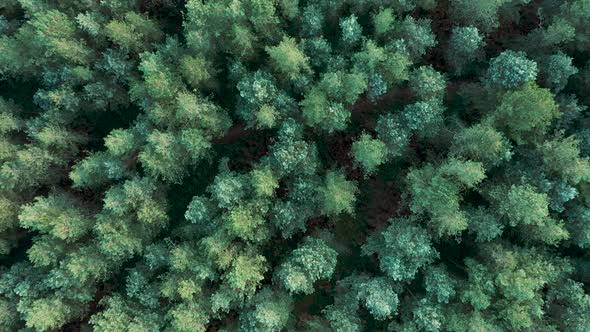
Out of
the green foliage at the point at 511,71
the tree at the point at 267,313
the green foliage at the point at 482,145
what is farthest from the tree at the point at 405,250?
the green foliage at the point at 511,71

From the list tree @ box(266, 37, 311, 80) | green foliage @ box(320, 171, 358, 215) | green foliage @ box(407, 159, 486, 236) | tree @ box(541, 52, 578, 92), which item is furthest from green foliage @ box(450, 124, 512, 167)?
tree @ box(266, 37, 311, 80)

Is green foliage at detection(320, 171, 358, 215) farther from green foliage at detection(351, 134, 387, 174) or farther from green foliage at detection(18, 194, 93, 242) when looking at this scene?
green foliage at detection(18, 194, 93, 242)

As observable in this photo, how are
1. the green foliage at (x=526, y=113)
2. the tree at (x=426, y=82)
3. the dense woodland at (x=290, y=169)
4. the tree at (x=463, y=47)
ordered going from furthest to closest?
1. the tree at (x=463, y=47)
2. the tree at (x=426, y=82)
3. the dense woodland at (x=290, y=169)
4. the green foliage at (x=526, y=113)

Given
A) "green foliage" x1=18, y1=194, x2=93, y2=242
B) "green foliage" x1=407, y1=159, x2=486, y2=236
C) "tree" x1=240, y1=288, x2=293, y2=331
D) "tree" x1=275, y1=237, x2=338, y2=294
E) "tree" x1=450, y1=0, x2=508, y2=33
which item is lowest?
"green foliage" x1=18, y1=194, x2=93, y2=242

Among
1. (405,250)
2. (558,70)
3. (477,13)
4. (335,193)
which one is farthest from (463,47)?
(405,250)

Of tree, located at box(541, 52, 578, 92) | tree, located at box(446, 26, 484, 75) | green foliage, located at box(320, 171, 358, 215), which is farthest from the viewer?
tree, located at box(446, 26, 484, 75)

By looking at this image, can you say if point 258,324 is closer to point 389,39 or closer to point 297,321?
point 297,321

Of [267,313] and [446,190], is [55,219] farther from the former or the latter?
[446,190]

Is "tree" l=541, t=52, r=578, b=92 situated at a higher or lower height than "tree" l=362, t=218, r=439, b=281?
higher

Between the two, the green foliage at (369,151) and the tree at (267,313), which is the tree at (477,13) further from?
the tree at (267,313)
